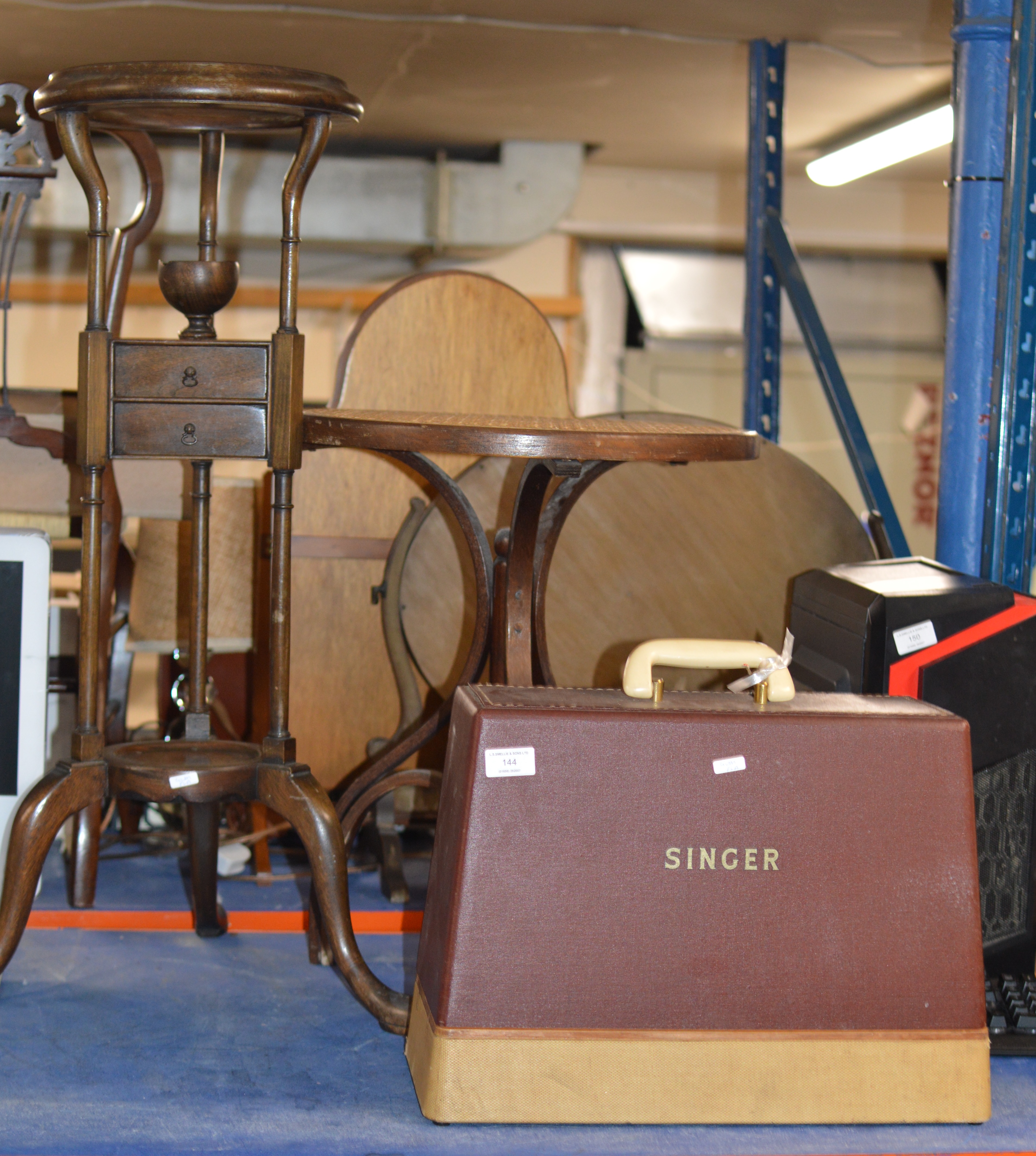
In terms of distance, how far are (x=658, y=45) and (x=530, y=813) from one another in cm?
405

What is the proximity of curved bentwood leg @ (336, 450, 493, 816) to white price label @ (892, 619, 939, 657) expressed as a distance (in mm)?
666

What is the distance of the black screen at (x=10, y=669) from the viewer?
2.05m

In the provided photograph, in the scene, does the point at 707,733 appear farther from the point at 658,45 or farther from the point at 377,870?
the point at 658,45

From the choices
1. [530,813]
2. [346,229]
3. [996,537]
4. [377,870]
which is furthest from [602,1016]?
[346,229]

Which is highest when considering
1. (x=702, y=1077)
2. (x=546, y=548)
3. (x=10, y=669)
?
(x=546, y=548)

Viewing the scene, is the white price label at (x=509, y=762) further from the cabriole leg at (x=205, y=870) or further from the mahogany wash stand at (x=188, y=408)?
the cabriole leg at (x=205, y=870)

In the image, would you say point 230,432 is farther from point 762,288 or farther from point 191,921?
point 762,288

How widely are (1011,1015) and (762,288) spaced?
274 centimetres

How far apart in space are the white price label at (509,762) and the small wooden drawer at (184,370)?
0.66 meters

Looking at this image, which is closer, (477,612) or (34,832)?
(34,832)

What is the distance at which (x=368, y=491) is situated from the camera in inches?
109

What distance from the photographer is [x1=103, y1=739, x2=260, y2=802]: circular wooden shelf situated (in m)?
1.84

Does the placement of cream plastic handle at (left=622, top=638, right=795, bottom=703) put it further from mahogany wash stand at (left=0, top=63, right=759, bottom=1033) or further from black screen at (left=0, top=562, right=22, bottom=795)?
black screen at (left=0, top=562, right=22, bottom=795)

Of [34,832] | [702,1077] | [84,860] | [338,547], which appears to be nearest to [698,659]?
[702,1077]
